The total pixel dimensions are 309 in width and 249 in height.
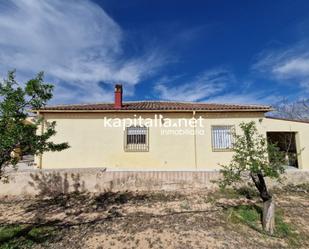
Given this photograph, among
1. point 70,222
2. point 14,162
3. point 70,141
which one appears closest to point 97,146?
point 70,141

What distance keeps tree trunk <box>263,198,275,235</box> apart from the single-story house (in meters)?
6.27

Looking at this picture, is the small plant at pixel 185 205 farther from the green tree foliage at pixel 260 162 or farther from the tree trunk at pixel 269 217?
the tree trunk at pixel 269 217

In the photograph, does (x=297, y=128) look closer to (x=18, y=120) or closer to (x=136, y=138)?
(x=136, y=138)

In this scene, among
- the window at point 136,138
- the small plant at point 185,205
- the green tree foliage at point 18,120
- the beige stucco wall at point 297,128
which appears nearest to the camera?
the green tree foliage at point 18,120

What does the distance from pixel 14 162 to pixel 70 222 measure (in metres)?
2.84

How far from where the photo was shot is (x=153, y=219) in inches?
279

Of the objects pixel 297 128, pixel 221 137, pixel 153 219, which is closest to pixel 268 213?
pixel 153 219

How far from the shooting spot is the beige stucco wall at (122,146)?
1302cm

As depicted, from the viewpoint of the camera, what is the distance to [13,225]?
688cm

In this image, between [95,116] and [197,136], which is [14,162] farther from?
[197,136]

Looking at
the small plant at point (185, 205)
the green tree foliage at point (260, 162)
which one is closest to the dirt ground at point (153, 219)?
the small plant at point (185, 205)

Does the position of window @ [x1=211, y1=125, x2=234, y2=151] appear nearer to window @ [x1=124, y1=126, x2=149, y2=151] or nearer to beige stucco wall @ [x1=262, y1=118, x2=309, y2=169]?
beige stucco wall @ [x1=262, y1=118, x2=309, y2=169]

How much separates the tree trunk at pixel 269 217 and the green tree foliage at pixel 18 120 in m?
7.63

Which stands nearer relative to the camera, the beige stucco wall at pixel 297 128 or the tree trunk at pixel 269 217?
the tree trunk at pixel 269 217
